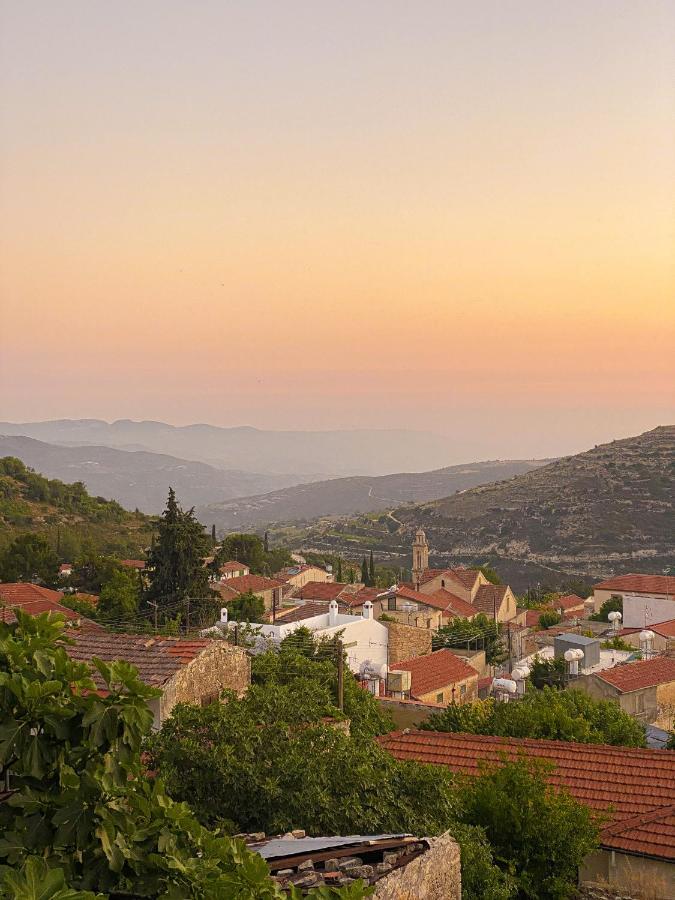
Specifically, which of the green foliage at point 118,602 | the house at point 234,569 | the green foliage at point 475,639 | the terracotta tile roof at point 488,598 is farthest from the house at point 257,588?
the terracotta tile roof at point 488,598

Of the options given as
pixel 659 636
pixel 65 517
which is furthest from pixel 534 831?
pixel 65 517

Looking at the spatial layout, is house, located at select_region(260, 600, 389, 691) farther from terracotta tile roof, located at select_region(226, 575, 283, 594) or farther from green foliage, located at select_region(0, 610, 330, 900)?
green foliage, located at select_region(0, 610, 330, 900)

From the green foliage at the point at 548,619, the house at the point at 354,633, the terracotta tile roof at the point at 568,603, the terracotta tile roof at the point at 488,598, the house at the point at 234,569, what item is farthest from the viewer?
the house at the point at 234,569

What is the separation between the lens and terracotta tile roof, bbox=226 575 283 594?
48.3 metres

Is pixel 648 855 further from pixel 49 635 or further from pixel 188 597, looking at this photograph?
pixel 188 597

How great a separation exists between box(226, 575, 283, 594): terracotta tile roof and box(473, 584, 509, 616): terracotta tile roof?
11870mm

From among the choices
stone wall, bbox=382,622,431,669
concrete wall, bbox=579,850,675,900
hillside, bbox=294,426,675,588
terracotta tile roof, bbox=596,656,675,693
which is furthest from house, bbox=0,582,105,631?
hillside, bbox=294,426,675,588

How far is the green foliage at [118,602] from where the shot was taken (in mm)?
32312

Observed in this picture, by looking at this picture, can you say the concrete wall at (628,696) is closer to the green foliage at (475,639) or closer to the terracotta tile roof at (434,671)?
the terracotta tile roof at (434,671)

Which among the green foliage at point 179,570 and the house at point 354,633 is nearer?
the house at point 354,633

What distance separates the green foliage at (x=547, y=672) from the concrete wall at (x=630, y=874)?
13885 millimetres

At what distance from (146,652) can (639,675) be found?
1521 cm

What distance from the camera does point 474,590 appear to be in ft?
181

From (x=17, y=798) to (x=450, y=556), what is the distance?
9643cm
